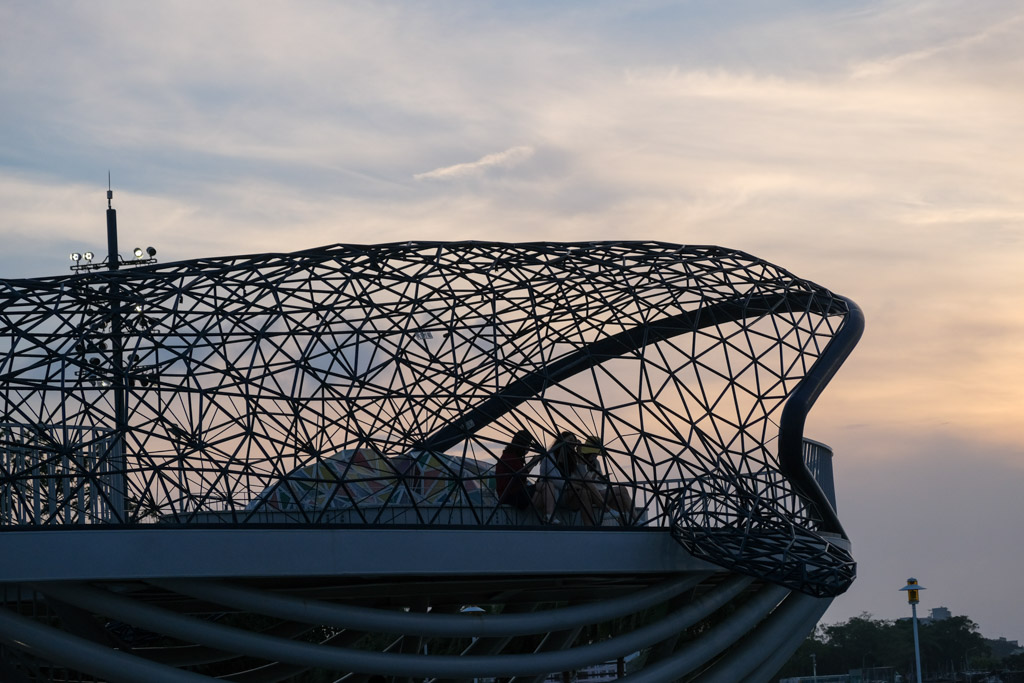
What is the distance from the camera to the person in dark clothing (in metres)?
30.2

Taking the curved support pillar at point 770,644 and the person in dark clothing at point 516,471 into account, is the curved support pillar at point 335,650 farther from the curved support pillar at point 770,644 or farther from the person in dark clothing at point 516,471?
the person in dark clothing at point 516,471

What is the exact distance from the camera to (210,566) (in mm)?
24781

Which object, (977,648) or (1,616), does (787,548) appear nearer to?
(1,616)

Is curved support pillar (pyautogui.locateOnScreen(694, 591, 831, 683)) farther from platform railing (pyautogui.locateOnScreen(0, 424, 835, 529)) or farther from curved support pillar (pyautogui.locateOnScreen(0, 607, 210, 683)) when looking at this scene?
curved support pillar (pyautogui.locateOnScreen(0, 607, 210, 683))

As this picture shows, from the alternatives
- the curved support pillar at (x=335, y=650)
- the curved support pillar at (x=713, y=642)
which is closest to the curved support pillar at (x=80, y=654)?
the curved support pillar at (x=335, y=650)

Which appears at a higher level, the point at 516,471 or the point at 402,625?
the point at 516,471

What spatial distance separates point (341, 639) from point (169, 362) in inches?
539

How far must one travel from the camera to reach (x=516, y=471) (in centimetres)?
3100

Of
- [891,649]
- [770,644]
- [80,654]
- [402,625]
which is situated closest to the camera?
[80,654]

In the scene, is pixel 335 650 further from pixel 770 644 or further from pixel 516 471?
pixel 770 644

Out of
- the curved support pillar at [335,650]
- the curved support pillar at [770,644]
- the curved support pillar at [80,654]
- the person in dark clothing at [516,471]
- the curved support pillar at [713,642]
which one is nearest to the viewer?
the curved support pillar at [80,654]

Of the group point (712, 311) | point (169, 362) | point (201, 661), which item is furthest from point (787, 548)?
point (201, 661)

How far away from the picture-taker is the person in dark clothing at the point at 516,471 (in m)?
30.2

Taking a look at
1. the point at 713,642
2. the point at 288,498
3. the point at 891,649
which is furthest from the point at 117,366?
the point at 891,649
